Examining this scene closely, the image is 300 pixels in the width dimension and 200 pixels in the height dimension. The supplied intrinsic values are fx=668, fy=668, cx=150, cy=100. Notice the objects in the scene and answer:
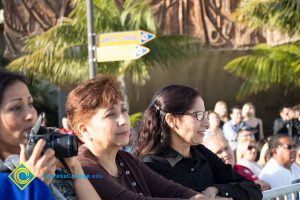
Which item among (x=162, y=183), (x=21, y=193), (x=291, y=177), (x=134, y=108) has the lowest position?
(x=134, y=108)

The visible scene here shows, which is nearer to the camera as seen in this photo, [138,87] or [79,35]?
[79,35]

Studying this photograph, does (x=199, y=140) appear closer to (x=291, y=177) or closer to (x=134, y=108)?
(x=291, y=177)

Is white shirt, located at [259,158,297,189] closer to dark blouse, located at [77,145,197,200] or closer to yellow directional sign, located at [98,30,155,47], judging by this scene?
dark blouse, located at [77,145,197,200]

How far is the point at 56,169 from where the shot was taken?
9.17 ft

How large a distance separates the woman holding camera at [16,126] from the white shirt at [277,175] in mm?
3851

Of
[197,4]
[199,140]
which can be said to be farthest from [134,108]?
[199,140]

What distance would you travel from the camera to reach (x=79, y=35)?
615 inches

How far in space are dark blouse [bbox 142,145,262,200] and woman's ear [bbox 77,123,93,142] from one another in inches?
27.9

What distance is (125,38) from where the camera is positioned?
31.7ft

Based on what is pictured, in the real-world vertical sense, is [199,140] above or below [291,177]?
above

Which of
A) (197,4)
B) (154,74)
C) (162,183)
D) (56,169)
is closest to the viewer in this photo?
(56,169)

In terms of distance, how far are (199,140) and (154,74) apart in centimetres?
1817

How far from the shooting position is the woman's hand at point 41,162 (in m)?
2.54

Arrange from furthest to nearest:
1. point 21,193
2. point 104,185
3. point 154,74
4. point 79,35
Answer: point 154,74 < point 79,35 < point 104,185 < point 21,193
